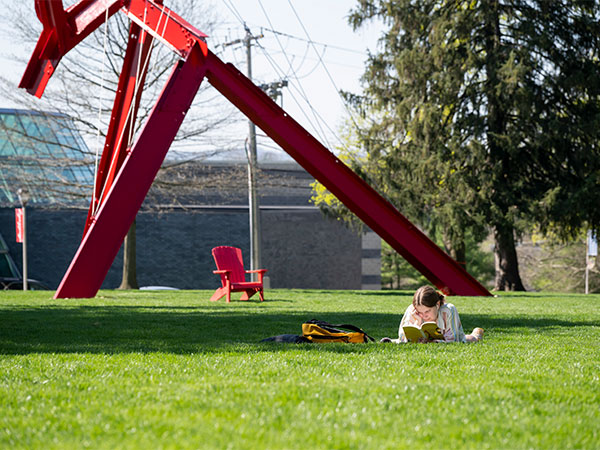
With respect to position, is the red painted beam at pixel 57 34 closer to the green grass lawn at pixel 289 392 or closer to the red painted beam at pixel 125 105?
the red painted beam at pixel 125 105

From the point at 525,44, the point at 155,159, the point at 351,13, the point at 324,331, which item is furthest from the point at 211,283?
the point at 324,331

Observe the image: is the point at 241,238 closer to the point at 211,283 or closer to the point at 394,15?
the point at 211,283

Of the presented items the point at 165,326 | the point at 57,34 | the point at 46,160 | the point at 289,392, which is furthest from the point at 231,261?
the point at 289,392

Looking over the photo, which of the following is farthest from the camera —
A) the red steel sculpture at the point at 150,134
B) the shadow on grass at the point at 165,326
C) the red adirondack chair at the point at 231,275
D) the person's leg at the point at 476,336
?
the red adirondack chair at the point at 231,275

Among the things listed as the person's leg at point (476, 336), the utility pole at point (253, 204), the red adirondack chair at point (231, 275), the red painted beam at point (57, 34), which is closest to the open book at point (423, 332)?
the person's leg at point (476, 336)

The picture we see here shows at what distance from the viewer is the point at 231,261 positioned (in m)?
16.3

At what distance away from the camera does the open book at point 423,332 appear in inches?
287

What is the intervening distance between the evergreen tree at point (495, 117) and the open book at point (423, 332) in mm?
17655

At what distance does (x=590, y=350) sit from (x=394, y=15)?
869 inches

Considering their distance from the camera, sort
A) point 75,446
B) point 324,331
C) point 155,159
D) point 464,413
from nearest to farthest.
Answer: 1. point 75,446
2. point 464,413
3. point 324,331
4. point 155,159

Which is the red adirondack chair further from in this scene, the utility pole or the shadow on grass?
the utility pole

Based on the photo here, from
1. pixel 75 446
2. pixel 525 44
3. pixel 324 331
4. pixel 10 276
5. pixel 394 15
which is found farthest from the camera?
pixel 10 276

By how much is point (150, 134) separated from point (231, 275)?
352 cm

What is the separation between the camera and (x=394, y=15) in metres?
27.2
